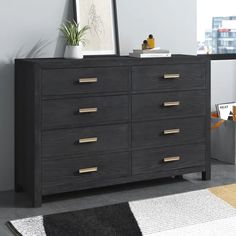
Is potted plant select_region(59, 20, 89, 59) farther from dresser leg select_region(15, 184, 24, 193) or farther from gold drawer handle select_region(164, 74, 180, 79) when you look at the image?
dresser leg select_region(15, 184, 24, 193)

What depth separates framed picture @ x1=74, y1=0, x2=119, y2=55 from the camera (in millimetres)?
3824

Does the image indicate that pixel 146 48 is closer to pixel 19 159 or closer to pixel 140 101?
pixel 140 101

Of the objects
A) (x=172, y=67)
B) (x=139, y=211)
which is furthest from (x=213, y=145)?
(x=139, y=211)

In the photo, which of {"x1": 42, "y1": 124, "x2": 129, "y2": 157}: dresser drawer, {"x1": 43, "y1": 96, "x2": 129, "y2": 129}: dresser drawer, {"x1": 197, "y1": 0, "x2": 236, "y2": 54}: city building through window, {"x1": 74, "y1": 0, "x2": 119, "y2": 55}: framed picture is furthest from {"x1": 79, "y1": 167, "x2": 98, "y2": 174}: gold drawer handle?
{"x1": 197, "y1": 0, "x2": 236, "y2": 54}: city building through window

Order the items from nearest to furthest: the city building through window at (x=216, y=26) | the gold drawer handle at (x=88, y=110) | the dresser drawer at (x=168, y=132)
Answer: the gold drawer handle at (x=88, y=110), the dresser drawer at (x=168, y=132), the city building through window at (x=216, y=26)

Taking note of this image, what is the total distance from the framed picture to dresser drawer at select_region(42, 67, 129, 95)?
41cm

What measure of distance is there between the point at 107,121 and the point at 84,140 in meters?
0.19

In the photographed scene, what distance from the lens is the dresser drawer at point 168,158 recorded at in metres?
3.69

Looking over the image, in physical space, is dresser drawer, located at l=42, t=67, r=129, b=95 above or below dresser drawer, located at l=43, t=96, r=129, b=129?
above

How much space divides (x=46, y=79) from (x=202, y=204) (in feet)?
3.77

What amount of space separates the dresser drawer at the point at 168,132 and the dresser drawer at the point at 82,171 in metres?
0.15

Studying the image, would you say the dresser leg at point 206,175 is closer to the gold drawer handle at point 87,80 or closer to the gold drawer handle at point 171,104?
the gold drawer handle at point 171,104

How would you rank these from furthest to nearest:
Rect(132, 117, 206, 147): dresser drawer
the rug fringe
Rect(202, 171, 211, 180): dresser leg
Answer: Rect(202, 171, 211, 180): dresser leg → Rect(132, 117, 206, 147): dresser drawer → the rug fringe

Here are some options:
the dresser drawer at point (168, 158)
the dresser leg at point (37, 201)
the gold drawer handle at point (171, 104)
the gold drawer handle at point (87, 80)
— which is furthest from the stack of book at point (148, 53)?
the dresser leg at point (37, 201)
